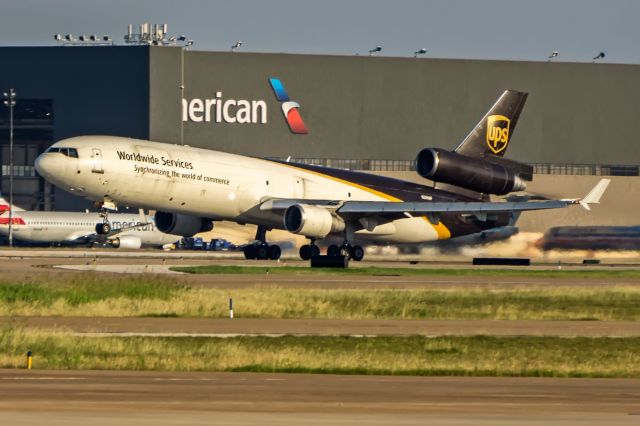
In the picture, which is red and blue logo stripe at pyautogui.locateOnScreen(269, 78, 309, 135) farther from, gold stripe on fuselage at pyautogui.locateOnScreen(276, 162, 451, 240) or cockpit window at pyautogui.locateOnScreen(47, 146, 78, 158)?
cockpit window at pyautogui.locateOnScreen(47, 146, 78, 158)

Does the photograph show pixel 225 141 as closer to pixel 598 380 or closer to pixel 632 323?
pixel 632 323

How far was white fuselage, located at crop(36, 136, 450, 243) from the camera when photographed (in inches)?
2510

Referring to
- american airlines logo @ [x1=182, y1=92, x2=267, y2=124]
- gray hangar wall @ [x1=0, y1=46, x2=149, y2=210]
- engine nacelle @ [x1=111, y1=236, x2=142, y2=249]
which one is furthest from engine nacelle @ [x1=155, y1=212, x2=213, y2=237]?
american airlines logo @ [x1=182, y1=92, x2=267, y2=124]

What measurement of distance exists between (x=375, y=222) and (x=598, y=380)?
47.5m

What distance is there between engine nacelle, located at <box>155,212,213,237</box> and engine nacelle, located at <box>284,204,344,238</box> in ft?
17.4

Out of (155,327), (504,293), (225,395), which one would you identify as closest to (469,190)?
(504,293)

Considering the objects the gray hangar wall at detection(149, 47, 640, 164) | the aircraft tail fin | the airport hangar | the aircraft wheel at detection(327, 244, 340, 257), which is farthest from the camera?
the gray hangar wall at detection(149, 47, 640, 164)

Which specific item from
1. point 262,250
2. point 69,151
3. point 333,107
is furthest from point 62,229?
point 69,151

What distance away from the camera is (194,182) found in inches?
2640

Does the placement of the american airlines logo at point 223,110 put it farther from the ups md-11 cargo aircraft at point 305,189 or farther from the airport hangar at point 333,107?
the ups md-11 cargo aircraft at point 305,189

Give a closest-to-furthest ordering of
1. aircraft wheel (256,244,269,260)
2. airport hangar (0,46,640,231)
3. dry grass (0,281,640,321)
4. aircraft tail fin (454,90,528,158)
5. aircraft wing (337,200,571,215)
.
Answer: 1. dry grass (0,281,640,321)
2. aircraft wing (337,200,571,215)
3. aircraft wheel (256,244,269,260)
4. aircraft tail fin (454,90,528,158)
5. airport hangar (0,46,640,231)

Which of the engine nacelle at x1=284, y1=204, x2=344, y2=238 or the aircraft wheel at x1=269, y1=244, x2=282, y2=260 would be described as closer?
the engine nacelle at x1=284, y1=204, x2=344, y2=238

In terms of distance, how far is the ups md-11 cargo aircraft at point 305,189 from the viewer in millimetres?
64375

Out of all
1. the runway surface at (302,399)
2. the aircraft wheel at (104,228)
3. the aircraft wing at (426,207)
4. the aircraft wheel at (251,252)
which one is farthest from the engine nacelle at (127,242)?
the runway surface at (302,399)
